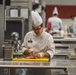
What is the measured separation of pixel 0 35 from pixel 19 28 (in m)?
0.83

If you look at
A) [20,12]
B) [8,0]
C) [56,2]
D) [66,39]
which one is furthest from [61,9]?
[8,0]

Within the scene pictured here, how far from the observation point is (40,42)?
378 cm

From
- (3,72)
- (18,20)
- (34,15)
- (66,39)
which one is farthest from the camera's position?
(66,39)

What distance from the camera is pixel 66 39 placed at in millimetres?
6594

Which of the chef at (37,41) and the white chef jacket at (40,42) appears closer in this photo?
the chef at (37,41)

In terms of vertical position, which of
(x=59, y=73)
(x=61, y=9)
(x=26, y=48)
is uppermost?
(x=61, y=9)

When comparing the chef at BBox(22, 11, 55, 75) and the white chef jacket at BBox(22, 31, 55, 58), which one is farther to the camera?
the white chef jacket at BBox(22, 31, 55, 58)

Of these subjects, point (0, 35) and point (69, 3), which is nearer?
point (0, 35)

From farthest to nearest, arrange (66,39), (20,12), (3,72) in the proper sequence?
(66,39), (20,12), (3,72)

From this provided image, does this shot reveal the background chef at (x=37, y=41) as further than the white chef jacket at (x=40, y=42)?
No

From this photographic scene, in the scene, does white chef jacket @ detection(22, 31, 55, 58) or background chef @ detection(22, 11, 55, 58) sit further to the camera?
white chef jacket @ detection(22, 31, 55, 58)

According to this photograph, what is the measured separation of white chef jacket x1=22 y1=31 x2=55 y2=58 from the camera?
3.73 meters

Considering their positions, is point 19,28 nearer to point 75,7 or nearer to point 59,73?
point 59,73

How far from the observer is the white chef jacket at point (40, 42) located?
3.73 meters
